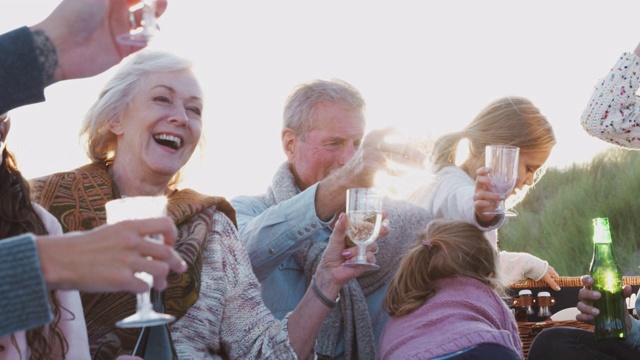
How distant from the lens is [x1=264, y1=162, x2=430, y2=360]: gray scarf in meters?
4.20

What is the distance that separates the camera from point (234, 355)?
3561 mm

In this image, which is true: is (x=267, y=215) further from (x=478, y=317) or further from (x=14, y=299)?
(x=14, y=299)

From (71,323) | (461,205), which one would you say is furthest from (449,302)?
(71,323)

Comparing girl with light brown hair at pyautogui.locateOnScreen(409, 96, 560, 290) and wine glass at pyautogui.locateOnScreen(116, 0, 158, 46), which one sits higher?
wine glass at pyautogui.locateOnScreen(116, 0, 158, 46)

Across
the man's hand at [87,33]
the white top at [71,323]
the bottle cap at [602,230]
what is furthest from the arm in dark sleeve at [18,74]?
the bottle cap at [602,230]

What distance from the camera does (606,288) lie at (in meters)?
4.43

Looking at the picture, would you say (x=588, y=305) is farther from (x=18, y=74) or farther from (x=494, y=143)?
(x=18, y=74)

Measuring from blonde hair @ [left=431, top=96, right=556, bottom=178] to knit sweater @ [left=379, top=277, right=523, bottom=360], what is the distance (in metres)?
0.65

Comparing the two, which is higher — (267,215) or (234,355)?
(267,215)

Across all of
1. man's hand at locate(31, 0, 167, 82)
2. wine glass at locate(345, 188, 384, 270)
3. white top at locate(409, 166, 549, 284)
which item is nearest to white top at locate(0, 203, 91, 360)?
man's hand at locate(31, 0, 167, 82)

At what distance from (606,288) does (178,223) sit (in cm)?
211

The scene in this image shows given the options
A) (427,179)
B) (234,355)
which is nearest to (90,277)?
(234,355)

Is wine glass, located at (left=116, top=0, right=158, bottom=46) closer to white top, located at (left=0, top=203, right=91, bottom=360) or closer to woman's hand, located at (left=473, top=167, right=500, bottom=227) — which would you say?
white top, located at (left=0, top=203, right=91, bottom=360)

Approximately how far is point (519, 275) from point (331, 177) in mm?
1341
